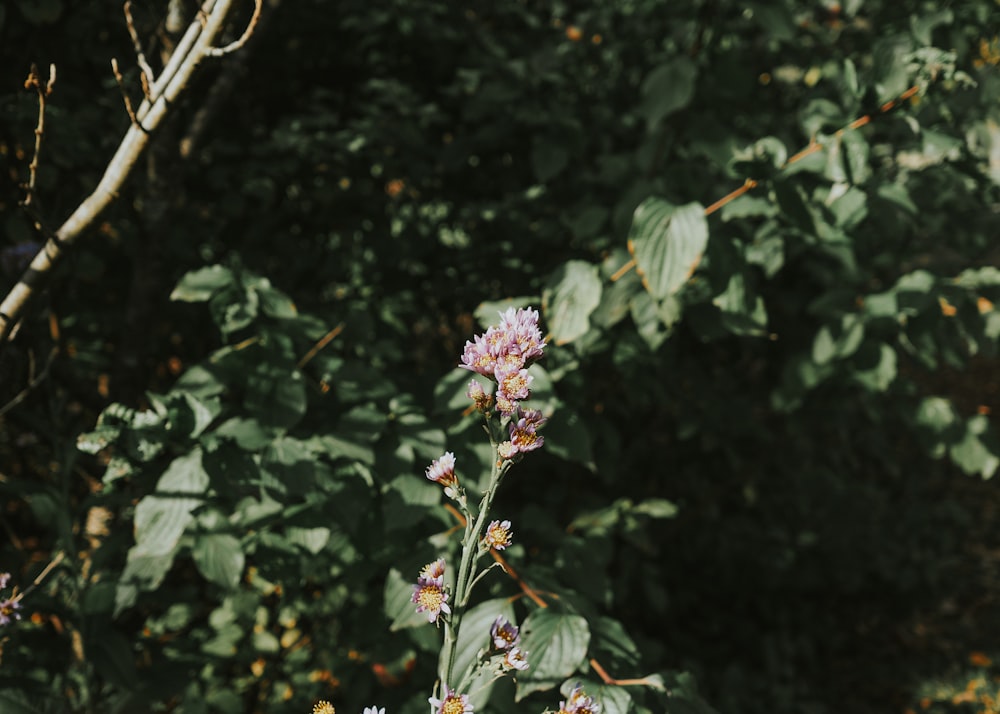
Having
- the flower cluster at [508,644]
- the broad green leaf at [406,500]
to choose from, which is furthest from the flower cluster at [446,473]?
the broad green leaf at [406,500]

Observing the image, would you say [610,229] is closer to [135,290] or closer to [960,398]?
[135,290]

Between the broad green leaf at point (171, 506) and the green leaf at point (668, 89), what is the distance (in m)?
1.20

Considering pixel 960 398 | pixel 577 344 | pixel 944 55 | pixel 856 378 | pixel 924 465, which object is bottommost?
pixel 960 398

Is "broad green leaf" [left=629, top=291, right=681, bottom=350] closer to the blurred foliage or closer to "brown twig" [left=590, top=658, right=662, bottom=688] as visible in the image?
the blurred foliage

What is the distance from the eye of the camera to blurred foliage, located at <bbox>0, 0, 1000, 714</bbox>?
4.39 ft

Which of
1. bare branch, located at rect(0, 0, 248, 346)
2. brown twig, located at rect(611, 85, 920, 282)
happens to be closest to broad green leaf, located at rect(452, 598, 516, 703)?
brown twig, located at rect(611, 85, 920, 282)

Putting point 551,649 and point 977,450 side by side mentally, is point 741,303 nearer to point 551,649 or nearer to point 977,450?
point 551,649

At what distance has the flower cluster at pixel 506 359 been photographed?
82 cm

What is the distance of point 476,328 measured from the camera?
2.55 m

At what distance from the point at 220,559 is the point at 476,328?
4.56 ft

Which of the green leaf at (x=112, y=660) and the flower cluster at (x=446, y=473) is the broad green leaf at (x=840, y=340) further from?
the green leaf at (x=112, y=660)

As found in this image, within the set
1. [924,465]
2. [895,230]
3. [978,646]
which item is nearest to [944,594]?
[978,646]

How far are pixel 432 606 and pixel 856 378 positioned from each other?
1.36 m

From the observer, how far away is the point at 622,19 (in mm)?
2713
